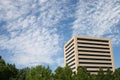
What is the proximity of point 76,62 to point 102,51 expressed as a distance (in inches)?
762

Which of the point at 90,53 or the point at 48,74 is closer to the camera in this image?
the point at 48,74

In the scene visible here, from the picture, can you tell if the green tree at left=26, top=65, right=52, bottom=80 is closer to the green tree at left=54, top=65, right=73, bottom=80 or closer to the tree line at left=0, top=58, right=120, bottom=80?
the tree line at left=0, top=58, right=120, bottom=80

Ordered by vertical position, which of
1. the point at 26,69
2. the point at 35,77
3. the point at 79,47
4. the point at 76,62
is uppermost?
the point at 79,47

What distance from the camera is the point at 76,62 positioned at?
139000mm

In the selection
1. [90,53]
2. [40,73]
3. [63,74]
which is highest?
[90,53]

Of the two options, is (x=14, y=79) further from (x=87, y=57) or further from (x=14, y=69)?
(x=87, y=57)

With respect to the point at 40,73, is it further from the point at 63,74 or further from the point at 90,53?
the point at 90,53

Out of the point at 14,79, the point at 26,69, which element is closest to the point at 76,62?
the point at 26,69

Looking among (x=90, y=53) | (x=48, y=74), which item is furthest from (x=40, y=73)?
(x=90, y=53)

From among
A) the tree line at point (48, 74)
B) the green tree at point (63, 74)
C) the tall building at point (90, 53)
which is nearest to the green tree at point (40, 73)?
the tree line at point (48, 74)

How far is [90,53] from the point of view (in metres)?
144

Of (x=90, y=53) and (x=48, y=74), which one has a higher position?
(x=90, y=53)

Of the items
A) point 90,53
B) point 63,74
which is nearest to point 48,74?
point 63,74

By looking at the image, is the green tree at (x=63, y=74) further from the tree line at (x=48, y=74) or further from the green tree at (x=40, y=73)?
the green tree at (x=40, y=73)
